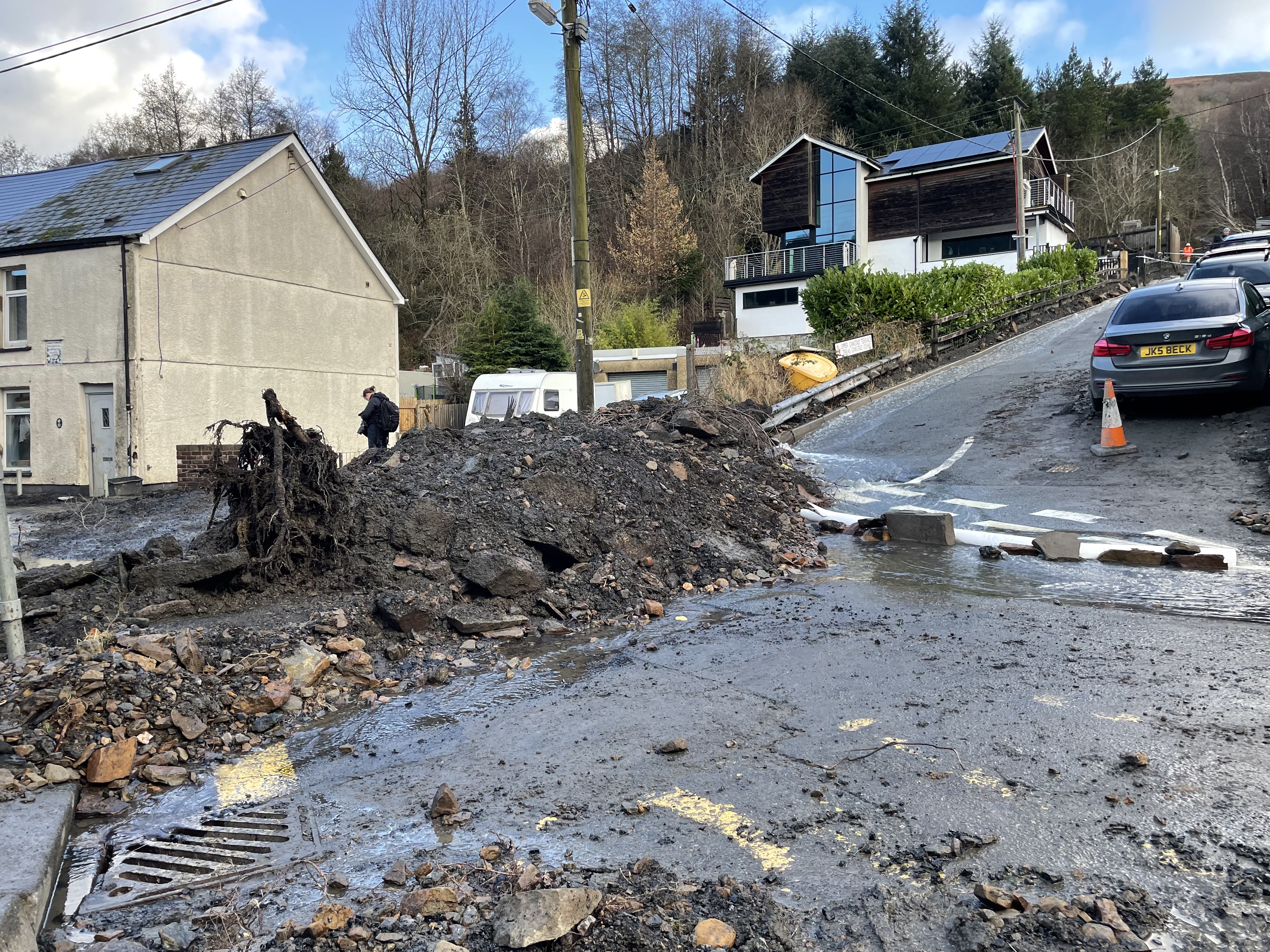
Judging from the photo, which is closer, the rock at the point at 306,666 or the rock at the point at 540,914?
the rock at the point at 540,914

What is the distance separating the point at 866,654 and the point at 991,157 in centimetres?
4428

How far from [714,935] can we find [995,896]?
930 millimetres

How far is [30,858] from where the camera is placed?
3395mm

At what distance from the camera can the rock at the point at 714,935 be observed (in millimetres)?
2746

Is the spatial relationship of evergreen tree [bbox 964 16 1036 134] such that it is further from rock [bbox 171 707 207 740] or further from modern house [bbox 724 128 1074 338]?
rock [bbox 171 707 207 740]

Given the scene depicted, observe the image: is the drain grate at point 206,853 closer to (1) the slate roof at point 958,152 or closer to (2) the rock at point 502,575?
(2) the rock at point 502,575

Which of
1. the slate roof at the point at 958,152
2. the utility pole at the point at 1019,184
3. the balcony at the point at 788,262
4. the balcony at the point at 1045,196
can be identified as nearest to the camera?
the utility pole at the point at 1019,184

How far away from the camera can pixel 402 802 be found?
4.03 m

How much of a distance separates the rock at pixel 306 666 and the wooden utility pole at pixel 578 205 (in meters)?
8.73

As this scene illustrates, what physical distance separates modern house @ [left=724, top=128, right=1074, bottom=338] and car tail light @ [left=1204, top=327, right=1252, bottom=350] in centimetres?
3341

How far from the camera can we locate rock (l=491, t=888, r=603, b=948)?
276cm

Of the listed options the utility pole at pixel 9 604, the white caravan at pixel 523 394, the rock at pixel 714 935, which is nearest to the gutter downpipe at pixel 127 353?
the white caravan at pixel 523 394

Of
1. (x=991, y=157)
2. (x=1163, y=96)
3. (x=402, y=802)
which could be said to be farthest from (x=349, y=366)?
(x=1163, y=96)

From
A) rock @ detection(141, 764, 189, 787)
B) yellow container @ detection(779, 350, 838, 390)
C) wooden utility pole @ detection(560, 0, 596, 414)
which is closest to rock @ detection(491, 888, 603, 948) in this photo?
rock @ detection(141, 764, 189, 787)
